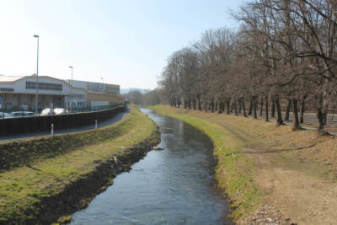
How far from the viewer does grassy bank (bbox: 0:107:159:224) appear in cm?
1129

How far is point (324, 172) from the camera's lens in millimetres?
15664

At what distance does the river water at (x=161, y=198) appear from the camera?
481 inches

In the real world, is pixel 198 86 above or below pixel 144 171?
above

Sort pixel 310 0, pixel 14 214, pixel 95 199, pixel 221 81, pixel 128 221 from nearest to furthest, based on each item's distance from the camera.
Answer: pixel 14 214 → pixel 128 221 → pixel 95 199 → pixel 310 0 → pixel 221 81

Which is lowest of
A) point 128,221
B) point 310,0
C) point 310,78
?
point 128,221

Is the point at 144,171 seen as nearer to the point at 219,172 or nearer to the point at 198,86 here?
the point at 219,172

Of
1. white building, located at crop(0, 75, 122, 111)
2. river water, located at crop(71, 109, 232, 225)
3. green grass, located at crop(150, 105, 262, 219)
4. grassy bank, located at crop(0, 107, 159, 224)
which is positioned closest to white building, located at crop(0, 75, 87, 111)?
white building, located at crop(0, 75, 122, 111)

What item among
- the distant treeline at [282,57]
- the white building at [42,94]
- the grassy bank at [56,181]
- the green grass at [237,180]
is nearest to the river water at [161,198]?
the green grass at [237,180]

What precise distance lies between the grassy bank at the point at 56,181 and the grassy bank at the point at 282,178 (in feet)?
23.5

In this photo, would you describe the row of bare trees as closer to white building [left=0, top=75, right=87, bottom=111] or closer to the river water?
the river water

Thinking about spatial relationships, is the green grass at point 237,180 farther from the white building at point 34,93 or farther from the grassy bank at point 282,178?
the white building at point 34,93

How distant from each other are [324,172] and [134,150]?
15187 mm

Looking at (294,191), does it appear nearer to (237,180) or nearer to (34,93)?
(237,180)

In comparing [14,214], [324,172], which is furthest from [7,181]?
[324,172]
